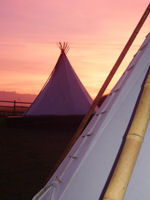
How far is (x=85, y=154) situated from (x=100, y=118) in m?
0.38

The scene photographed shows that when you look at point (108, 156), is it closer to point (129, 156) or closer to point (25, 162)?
point (129, 156)

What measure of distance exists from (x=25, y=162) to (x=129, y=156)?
451 cm

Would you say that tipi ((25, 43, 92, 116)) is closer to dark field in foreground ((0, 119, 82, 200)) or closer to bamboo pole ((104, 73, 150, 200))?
dark field in foreground ((0, 119, 82, 200))

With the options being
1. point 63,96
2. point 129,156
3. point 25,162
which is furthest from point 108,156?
point 63,96

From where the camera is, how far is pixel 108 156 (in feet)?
5.90

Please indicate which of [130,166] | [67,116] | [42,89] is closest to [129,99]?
[130,166]

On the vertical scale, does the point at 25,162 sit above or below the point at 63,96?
below

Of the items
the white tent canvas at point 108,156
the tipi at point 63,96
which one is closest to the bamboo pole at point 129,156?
the white tent canvas at point 108,156

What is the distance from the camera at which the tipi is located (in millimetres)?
10406

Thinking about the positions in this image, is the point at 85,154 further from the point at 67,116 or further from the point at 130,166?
the point at 67,116

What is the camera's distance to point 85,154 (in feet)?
6.82

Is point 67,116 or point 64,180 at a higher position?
point 67,116

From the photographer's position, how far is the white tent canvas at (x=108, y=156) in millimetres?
1512

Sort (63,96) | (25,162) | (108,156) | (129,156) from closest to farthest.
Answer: (129,156) → (108,156) → (25,162) → (63,96)
